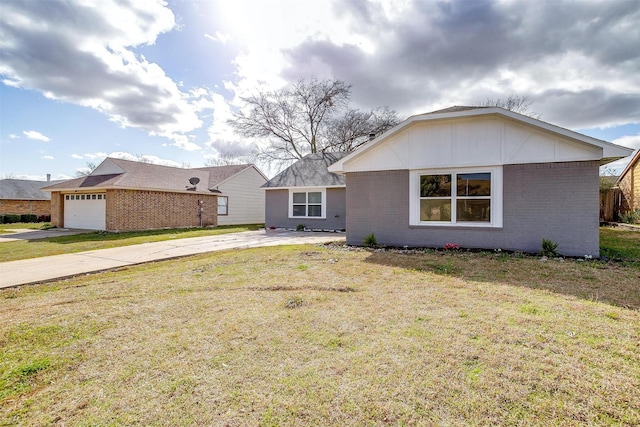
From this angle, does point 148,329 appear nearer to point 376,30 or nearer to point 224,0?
point 224,0

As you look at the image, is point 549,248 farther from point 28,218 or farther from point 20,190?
point 20,190

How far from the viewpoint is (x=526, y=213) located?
800cm

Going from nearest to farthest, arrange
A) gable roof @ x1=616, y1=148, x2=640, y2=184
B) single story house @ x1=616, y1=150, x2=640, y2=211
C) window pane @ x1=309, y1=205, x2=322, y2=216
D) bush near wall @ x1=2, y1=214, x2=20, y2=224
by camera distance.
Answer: window pane @ x1=309, y1=205, x2=322, y2=216 → single story house @ x1=616, y1=150, x2=640, y2=211 → gable roof @ x1=616, y1=148, x2=640, y2=184 → bush near wall @ x1=2, y1=214, x2=20, y2=224

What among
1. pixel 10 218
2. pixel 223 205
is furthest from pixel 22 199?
pixel 223 205

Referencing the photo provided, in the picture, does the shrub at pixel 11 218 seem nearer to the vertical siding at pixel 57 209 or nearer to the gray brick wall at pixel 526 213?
the vertical siding at pixel 57 209

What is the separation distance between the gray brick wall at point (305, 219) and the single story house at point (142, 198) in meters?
5.80

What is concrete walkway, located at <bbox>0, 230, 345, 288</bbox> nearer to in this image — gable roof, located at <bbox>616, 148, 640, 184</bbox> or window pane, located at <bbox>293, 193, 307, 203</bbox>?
window pane, located at <bbox>293, 193, 307, 203</bbox>

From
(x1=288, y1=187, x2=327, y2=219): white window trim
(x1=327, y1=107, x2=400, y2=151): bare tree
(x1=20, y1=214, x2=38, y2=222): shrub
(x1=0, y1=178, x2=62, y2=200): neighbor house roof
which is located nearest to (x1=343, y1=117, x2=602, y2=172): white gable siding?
(x1=288, y1=187, x2=327, y2=219): white window trim

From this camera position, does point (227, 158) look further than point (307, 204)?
Yes

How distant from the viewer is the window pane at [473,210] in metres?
8.45

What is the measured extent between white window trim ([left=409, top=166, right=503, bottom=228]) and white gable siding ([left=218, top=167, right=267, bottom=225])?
579 inches

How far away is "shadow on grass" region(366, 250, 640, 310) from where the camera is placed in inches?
189

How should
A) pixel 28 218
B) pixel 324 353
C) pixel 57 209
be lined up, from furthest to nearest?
1. pixel 28 218
2. pixel 57 209
3. pixel 324 353

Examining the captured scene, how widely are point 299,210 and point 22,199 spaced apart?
2988 centimetres
